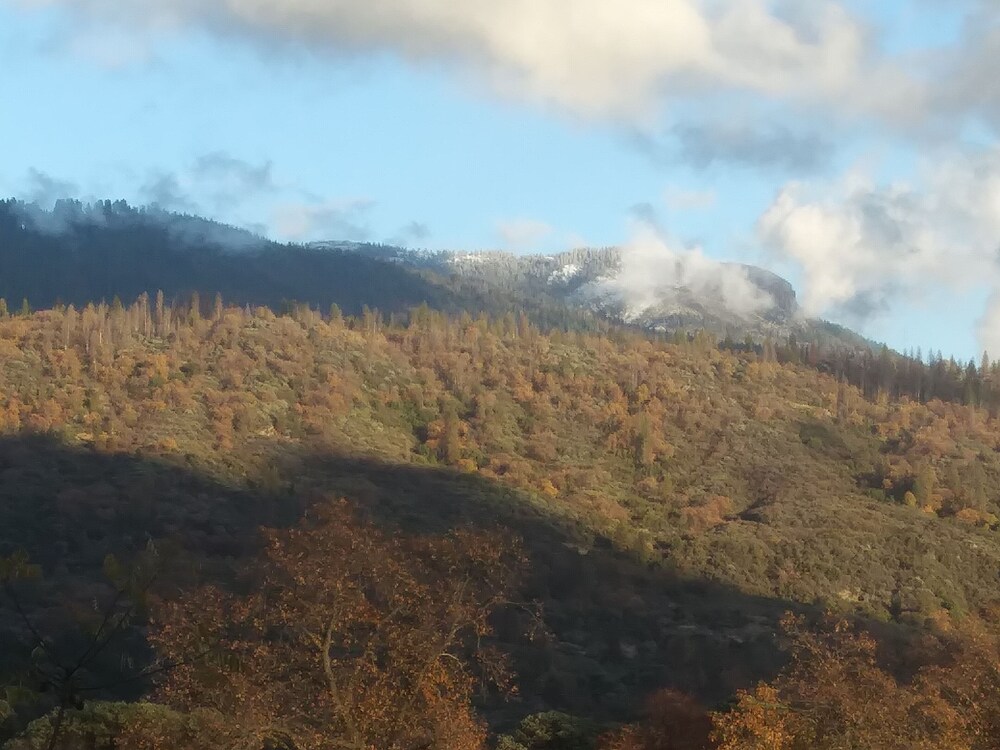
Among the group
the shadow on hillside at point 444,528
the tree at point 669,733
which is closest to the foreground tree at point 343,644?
the tree at point 669,733

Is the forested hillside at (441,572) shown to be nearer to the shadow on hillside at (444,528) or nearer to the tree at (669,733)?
the tree at (669,733)

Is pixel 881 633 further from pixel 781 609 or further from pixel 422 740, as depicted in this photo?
pixel 422 740

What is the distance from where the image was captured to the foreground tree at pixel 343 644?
26.2m

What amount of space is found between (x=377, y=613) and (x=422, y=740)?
2.96 metres

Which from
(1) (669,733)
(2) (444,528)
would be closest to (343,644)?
(1) (669,733)

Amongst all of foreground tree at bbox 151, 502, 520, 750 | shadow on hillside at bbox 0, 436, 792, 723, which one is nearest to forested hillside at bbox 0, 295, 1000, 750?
foreground tree at bbox 151, 502, 520, 750

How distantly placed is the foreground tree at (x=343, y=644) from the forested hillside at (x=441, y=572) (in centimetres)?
8

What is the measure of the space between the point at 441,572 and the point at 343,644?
332cm

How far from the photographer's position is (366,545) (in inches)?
1064

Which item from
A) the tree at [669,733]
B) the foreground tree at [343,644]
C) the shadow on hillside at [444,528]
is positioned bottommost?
the shadow on hillside at [444,528]

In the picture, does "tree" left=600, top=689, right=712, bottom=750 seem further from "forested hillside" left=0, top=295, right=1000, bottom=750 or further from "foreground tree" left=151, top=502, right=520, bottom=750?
"foreground tree" left=151, top=502, right=520, bottom=750

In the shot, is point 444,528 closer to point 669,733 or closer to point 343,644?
point 669,733

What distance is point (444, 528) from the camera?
141 m

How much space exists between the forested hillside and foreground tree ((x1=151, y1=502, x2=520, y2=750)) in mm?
81
